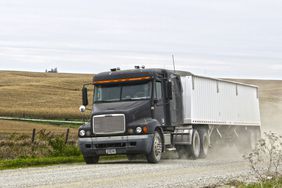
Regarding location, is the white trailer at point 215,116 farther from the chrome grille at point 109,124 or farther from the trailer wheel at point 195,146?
the chrome grille at point 109,124

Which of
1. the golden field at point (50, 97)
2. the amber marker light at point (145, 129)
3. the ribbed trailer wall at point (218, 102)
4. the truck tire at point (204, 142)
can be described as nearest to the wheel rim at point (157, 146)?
the amber marker light at point (145, 129)

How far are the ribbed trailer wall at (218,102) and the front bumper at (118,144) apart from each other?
4.62m

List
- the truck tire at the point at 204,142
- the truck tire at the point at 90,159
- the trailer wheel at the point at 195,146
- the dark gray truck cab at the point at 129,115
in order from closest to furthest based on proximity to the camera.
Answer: the dark gray truck cab at the point at 129,115 < the truck tire at the point at 90,159 < the trailer wheel at the point at 195,146 < the truck tire at the point at 204,142

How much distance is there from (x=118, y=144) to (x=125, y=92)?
189 centimetres

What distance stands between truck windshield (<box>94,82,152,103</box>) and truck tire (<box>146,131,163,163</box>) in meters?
1.38

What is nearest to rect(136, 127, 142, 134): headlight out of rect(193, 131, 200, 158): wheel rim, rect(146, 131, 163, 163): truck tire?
rect(146, 131, 163, 163): truck tire

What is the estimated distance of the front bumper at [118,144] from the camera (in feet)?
71.3

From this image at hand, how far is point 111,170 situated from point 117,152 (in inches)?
133

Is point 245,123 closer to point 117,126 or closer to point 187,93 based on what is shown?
point 187,93

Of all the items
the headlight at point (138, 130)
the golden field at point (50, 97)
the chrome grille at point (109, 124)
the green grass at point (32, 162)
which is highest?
the golden field at point (50, 97)

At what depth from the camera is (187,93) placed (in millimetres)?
26422

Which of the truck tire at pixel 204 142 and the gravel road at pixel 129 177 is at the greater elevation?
the truck tire at pixel 204 142

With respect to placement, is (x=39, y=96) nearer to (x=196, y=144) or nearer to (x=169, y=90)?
Result: (x=196, y=144)

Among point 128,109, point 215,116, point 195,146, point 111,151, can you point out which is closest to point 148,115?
point 128,109
